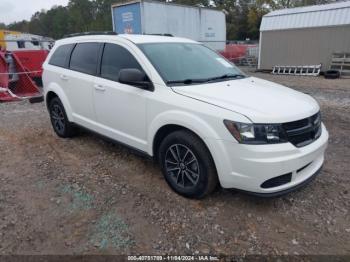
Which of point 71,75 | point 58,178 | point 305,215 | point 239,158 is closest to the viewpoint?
point 239,158

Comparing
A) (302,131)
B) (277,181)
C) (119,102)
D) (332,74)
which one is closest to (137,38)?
(119,102)

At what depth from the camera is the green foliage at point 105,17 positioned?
141ft

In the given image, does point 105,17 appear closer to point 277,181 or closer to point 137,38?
point 137,38

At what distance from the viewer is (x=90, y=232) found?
114 inches

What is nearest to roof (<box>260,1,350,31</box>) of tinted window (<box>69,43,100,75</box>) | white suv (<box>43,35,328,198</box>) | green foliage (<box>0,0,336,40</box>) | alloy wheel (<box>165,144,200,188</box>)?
white suv (<box>43,35,328,198</box>)

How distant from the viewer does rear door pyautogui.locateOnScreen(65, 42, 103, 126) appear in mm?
4328

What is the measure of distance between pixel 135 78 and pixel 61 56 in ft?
7.92

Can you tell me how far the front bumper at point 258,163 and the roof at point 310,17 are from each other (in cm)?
1377

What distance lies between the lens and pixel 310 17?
49.5 ft

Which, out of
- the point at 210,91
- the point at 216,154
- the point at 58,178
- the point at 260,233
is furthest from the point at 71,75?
the point at 260,233

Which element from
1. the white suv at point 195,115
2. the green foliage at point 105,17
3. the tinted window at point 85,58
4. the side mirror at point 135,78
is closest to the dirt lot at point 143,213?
the white suv at point 195,115

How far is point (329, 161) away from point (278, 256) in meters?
2.29

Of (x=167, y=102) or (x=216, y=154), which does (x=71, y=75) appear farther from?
(x=216, y=154)

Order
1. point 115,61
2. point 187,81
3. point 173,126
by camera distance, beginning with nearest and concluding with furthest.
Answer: point 173,126 → point 187,81 → point 115,61
